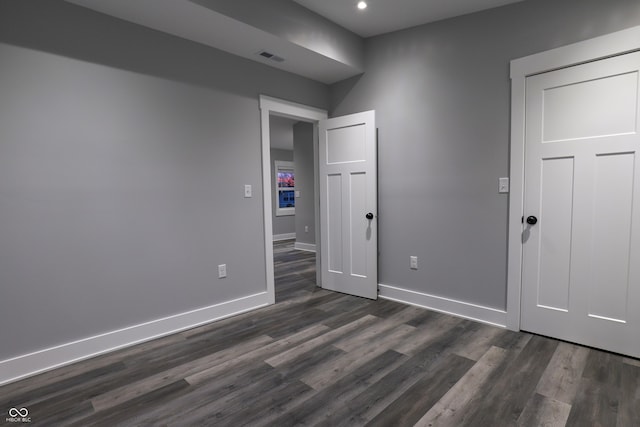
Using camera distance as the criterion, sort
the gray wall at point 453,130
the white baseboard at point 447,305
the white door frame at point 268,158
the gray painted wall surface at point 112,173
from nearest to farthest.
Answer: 1. the gray painted wall surface at point 112,173
2. the gray wall at point 453,130
3. the white baseboard at point 447,305
4. the white door frame at point 268,158

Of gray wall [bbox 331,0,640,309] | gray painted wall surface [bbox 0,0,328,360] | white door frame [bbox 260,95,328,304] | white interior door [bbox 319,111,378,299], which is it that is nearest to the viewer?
gray painted wall surface [bbox 0,0,328,360]

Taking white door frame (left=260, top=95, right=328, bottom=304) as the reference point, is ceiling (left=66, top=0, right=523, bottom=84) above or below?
above

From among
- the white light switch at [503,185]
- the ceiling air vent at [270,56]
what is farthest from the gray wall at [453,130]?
the ceiling air vent at [270,56]

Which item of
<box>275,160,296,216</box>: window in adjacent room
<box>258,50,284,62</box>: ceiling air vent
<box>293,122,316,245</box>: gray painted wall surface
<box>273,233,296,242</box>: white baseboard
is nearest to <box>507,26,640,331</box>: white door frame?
<box>258,50,284,62</box>: ceiling air vent

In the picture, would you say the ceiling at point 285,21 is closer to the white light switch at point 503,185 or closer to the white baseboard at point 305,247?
the white light switch at point 503,185

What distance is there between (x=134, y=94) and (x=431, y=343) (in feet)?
9.60

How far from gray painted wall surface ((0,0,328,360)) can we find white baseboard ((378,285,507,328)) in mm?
1512

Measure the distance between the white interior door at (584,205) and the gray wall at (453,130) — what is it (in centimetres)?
22

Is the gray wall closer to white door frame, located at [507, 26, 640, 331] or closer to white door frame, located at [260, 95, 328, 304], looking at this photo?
white door frame, located at [507, 26, 640, 331]

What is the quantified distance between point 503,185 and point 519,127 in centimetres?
46

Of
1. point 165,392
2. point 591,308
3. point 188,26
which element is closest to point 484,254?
point 591,308

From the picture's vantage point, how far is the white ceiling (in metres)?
2.63

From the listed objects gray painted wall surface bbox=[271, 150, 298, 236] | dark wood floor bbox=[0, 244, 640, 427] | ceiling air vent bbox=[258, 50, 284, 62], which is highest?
ceiling air vent bbox=[258, 50, 284, 62]

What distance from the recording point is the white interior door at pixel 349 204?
331 centimetres
